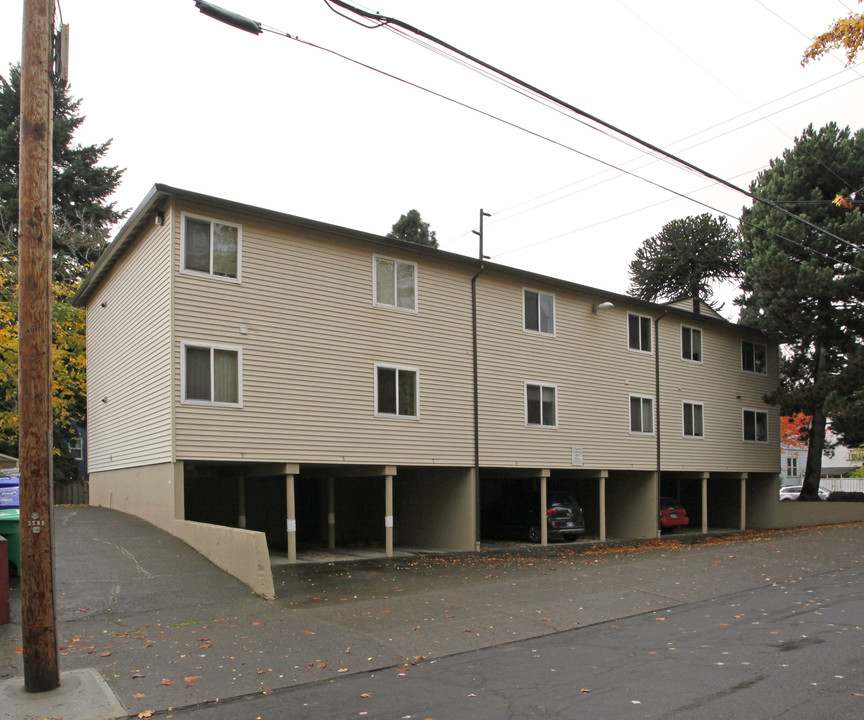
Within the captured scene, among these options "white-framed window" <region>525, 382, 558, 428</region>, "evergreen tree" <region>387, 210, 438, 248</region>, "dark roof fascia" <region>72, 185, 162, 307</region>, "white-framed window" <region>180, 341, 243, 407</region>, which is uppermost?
"evergreen tree" <region>387, 210, 438, 248</region>

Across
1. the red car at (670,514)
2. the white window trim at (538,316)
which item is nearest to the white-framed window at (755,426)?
the red car at (670,514)

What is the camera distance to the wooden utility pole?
750 cm

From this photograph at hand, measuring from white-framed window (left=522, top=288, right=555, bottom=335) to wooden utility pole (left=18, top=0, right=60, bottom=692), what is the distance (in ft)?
54.5

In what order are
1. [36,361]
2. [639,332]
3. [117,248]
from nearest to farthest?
1. [36,361]
2. [117,248]
3. [639,332]

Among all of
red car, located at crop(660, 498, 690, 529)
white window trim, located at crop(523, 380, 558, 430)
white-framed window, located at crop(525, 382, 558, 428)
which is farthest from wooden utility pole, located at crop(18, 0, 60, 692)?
red car, located at crop(660, 498, 690, 529)

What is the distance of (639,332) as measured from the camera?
26.9m

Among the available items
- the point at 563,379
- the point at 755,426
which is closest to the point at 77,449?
the point at 563,379

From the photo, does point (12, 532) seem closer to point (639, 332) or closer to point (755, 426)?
point (639, 332)

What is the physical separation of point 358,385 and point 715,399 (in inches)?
649

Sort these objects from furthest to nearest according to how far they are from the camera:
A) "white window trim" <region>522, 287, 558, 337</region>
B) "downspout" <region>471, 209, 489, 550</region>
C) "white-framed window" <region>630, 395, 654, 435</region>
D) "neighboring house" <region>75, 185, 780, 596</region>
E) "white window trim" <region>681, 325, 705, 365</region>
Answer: "white window trim" <region>681, 325, 705, 365</region>
"white-framed window" <region>630, 395, 654, 435</region>
"white window trim" <region>522, 287, 558, 337</region>
"downspout" <region>471, 209, 489, 550</region>
"neighboring house" <region>75, 185, 780, 596</region>

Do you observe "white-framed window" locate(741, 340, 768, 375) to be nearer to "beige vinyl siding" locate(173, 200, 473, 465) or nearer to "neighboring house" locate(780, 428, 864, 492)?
"beige vinyl siding" locate(173, 200, 473, 465)

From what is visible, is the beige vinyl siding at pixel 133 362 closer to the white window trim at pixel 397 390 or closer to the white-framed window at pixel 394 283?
the white window trim at pixel 397 390

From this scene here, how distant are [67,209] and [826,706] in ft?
135

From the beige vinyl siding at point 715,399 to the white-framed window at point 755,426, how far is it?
0.21 m
